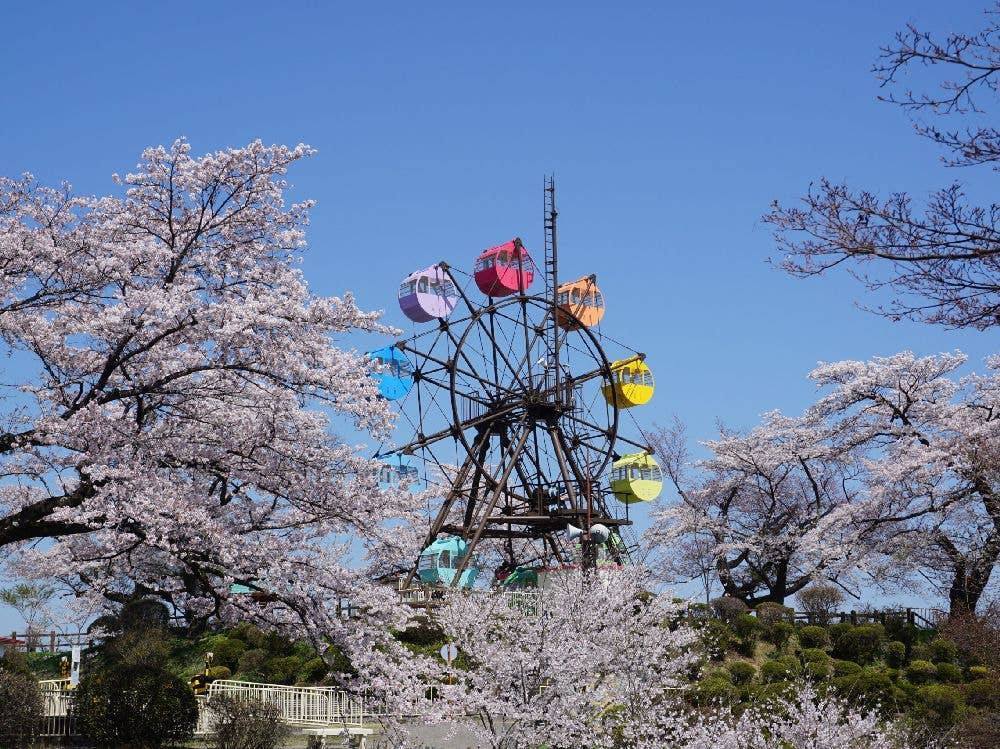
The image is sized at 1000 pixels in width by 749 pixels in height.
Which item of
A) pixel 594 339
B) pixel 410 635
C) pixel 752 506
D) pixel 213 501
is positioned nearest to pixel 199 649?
pixel 410 635

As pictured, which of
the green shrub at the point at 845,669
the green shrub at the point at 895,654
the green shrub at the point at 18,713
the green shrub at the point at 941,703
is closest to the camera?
the green shrub at the point at 18,713

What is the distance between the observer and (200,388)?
14680 millimetres

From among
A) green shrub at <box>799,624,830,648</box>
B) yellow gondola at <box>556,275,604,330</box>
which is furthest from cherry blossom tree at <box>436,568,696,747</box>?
yellow gondola at <box>556,275,604,330</box>

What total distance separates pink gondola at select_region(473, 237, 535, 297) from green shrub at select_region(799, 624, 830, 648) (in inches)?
497

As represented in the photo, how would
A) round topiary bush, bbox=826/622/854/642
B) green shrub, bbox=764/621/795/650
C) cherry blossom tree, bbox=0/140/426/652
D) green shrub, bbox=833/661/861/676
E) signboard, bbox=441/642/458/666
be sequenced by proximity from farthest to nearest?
1. green shrub, bbox=764/621/795/650
2. round topiary bush, bbox=826/622/854/642
3. green shrub, bbox=833/661/861/676
4. signboard, bbox=441/642/458/666
5. cherry blossom tree, bbox=0/140/426/652

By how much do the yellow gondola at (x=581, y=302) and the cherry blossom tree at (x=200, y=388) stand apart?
61.5 ft

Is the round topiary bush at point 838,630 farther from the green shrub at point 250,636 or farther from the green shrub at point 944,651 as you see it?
the green shrub at point 250,636

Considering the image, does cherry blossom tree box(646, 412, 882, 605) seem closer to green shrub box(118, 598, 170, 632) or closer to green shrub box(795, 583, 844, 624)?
green shrub box(795, 583, 844, 624)

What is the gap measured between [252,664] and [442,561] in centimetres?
616

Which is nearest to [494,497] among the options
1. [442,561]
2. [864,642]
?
[442,561]

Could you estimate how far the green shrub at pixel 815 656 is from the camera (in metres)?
27.8

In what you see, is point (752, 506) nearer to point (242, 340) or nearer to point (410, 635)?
point (410, 635)

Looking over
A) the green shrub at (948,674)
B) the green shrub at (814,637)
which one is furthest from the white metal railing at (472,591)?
the green shrub at (948,674)

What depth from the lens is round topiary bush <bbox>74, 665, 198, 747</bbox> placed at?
18.5 m
